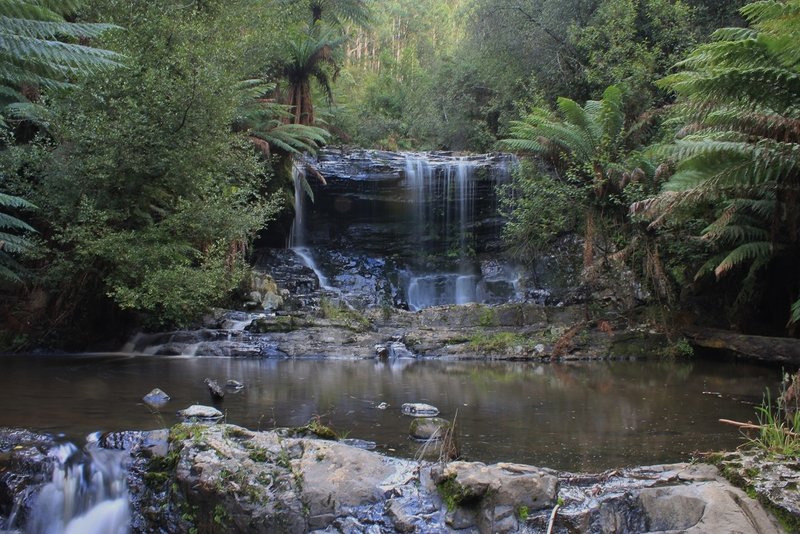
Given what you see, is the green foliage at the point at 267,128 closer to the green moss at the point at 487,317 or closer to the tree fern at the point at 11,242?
the tree fern at the point at 11,242

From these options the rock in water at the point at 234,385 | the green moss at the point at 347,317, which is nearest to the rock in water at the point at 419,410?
the rock in water at the point at 234,385

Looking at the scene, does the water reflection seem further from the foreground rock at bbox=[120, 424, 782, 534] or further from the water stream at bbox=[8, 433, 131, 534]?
the foreground rock at bbox=[120, 424, 782, 534]

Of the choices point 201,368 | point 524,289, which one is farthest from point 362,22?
point 201,368

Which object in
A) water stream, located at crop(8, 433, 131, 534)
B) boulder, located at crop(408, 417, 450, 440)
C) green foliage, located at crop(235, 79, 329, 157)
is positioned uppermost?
green foliage, located at crop(235, 79, 329, 157)

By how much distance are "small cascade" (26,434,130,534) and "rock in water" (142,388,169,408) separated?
58.3 inches

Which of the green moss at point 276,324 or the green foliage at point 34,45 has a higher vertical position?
the green foliage at point 34,45

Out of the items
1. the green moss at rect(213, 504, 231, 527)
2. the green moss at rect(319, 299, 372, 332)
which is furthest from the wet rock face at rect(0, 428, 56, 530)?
the green moss at rect(319, 299, 372, 332)

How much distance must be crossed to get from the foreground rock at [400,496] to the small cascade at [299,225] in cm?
1245

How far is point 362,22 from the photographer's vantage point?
2167cm

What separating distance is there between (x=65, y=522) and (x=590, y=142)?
10308 millimetres

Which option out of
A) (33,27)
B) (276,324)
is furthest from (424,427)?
(276,324)

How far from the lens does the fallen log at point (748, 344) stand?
7.99m

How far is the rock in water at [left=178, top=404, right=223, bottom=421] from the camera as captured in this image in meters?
4.93

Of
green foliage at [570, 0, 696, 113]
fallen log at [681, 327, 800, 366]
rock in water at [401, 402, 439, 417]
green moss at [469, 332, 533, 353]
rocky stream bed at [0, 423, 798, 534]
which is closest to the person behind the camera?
rocky stream bed at [0, 423, 798, 534]
